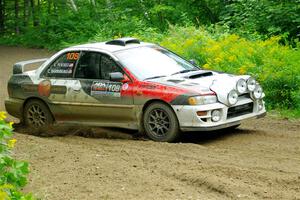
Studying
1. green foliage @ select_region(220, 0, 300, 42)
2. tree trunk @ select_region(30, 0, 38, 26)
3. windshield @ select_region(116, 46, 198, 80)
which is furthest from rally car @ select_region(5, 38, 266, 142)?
tree trunk @ select_region(30, 0, 38, 26)

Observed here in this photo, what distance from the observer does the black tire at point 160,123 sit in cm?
1024

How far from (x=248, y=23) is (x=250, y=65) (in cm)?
603

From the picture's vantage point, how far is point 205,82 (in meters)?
10.5

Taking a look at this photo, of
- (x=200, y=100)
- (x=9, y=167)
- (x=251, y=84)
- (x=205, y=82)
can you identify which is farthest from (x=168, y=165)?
(x=251, y=84)

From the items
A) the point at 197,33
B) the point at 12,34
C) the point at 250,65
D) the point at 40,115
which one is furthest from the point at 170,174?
the point at 12,34

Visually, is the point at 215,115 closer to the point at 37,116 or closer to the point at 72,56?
Answer: the point at 72,56

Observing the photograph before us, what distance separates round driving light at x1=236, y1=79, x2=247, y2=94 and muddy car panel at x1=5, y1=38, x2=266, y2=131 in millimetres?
101

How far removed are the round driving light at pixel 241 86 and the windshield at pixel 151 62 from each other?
1.12 meters

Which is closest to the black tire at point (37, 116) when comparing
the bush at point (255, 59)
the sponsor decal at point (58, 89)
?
the sponsor decal at point (58, 89)

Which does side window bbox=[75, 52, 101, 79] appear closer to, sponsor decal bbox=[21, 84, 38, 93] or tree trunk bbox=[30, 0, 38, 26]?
sponsor decal bbox=[21, 84, 38, 93]

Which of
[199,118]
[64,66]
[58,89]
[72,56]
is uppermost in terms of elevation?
[72,56]

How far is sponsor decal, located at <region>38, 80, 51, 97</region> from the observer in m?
11.7

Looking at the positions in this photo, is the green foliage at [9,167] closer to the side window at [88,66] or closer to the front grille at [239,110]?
the front grille at [239,110]

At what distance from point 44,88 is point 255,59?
517 cm
